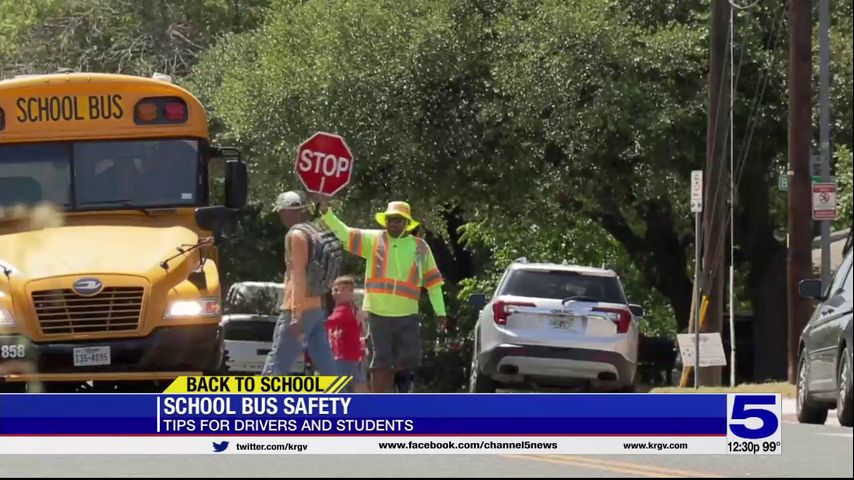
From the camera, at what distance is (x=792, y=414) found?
1777 centimetres

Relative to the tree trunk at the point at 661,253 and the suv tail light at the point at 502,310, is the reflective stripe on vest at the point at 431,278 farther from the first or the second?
the tree trunk at the point at 661,253

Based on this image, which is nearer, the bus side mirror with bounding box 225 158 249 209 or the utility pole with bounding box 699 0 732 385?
the bus side mirror with bounding box 225 158 249 209

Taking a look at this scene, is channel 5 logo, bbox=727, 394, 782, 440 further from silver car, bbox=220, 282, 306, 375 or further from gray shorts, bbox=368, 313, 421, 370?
silver car, bbox=220, 282, 306, 375

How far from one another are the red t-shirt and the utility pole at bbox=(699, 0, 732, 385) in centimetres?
1187

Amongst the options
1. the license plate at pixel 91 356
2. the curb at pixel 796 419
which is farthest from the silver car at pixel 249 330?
the license plate at pixel 91 356

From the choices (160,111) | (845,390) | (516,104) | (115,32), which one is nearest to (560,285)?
(160,111)

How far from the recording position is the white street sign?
24281 millimetres

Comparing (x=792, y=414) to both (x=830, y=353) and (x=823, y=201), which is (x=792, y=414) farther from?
(x=830, y=353)

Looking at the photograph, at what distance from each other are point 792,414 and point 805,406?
342cm

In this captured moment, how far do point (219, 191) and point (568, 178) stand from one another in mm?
14551

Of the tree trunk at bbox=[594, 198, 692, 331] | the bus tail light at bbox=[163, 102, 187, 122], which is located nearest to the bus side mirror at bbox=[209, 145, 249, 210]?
the bus tail light at bbox=[163, 102, 187, 122]

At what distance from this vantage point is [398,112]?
1200 inches

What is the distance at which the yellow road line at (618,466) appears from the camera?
34.9ft

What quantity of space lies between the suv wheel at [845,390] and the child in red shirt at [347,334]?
3.48 meters
